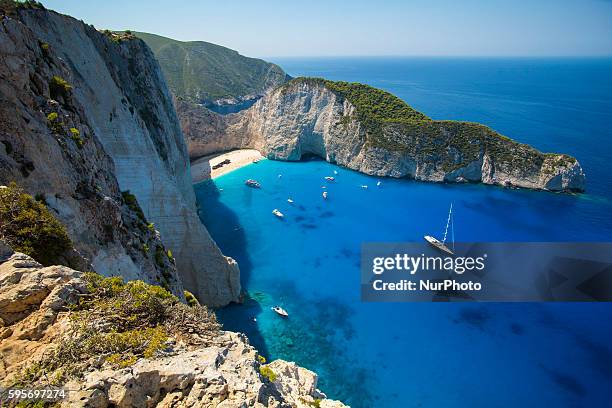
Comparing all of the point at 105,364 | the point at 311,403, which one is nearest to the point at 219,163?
the point at 311,403

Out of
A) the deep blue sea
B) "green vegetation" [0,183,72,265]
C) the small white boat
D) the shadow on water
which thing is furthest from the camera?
the small white boat

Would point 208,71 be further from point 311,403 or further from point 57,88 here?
point 311,403

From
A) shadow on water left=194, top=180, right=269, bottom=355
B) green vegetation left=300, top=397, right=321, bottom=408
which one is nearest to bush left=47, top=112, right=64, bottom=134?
green vegetation left=300, top=397, right=321, bottom=408

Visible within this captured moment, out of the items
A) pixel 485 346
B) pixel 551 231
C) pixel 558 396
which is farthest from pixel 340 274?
pixel 551 231

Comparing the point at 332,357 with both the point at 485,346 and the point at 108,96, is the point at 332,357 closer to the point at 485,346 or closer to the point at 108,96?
the point at 485,346

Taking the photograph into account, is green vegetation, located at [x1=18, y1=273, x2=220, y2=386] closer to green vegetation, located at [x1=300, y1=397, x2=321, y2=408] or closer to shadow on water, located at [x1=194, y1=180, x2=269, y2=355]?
green vegetation, located at [x1=300, y1=397, x2=321, y2=408]

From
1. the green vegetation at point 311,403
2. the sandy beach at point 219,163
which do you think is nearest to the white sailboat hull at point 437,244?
the green vegetation at point 311,403

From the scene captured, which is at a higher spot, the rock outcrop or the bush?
the bush

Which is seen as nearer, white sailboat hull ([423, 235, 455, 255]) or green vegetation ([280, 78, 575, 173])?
white sailboat hull ([423, 235, 455, 255])

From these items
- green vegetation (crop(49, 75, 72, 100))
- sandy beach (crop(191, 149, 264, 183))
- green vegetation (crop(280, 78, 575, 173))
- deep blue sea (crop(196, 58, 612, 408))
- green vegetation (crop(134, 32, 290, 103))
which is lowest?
deep blue sea (crop(196, 58, 612, 408))
